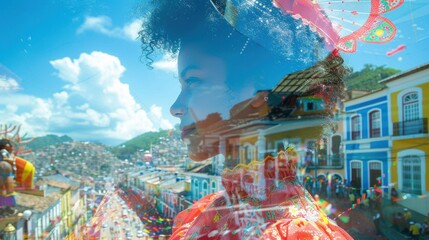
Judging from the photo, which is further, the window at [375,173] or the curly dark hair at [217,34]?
the window at [375,173]

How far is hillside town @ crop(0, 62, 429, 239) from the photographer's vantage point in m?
0.78

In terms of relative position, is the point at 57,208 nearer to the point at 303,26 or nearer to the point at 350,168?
the point at 350,168

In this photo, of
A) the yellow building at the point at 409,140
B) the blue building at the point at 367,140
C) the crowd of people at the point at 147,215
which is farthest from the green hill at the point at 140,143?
the blue building at the point at 367,140

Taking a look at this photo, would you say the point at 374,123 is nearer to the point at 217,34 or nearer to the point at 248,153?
the point at 248,153

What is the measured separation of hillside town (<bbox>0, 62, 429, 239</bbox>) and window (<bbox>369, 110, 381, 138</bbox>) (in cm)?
2

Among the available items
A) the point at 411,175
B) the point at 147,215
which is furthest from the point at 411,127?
the point at 147,215

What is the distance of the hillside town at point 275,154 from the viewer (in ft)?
2.57

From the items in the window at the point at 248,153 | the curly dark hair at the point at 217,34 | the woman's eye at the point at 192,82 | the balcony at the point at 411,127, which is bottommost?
the window at the point at 248,153

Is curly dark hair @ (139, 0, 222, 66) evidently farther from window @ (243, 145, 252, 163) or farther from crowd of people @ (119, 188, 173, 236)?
crowd of people @ (119, 188, 173, 236)

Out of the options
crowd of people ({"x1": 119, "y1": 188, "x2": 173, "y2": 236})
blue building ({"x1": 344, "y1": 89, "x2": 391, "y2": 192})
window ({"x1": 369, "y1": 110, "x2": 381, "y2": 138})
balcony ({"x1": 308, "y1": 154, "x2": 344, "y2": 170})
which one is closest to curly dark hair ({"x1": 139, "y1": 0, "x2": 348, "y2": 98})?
crowd of people ({"x1": 119, "y1": 188, "x2": 173, "y2": 236})

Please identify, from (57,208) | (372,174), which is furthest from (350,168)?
(57,208)

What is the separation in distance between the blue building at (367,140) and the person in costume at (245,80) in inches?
123

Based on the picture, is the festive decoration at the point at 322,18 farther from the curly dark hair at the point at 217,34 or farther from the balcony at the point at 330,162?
the balcony at the point at 330,162

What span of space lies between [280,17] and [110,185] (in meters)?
1.73
